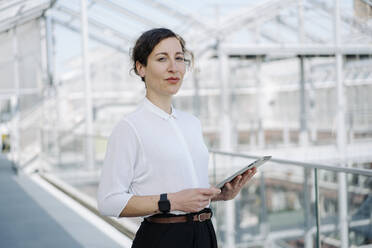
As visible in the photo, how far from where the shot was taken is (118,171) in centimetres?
118

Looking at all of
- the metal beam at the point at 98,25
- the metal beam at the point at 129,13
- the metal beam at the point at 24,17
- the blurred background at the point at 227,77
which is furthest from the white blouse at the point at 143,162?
the metal beam at the point at 98,25

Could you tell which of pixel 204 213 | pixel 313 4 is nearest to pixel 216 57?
pixel 313 4

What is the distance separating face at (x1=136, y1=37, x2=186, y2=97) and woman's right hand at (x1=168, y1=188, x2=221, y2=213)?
0.94 feet

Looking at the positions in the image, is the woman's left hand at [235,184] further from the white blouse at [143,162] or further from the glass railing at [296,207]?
the glass railing at [296,207]

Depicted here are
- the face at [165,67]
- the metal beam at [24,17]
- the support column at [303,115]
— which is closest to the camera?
the face at [165,67]

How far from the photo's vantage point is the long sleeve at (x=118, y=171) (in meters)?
1.17

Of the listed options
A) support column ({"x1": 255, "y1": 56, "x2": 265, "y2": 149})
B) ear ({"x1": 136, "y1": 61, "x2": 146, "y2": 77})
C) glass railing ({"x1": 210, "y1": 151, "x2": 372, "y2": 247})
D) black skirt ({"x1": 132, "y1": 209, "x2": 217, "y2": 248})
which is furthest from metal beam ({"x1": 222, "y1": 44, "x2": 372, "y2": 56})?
black skirt ({"x1": 132, "y1": 209, "x2": 217, "y2": 248})

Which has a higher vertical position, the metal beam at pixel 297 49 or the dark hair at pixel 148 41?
the metal beam at pixel 297 49

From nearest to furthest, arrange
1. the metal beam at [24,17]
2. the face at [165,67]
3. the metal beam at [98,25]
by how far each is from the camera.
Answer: the face at [165,67], the metal beam at [24,17], the metal beam at [98,25]

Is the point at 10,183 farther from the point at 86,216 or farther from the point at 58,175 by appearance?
the point at 86,216

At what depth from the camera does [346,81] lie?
13.3m

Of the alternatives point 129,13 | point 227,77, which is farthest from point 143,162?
point 129,13

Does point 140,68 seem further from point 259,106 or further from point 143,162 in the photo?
point 259,106

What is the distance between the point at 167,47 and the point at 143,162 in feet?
1.02
